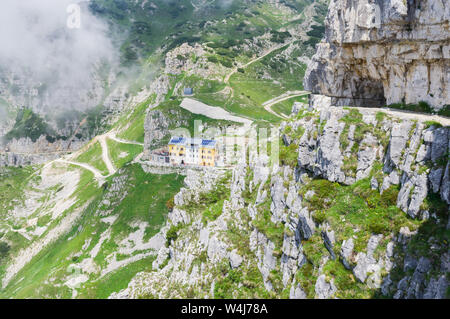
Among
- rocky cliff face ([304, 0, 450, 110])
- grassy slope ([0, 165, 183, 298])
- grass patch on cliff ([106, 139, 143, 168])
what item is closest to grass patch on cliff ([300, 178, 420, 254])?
rocky cliff face ([304, 0, 450, 110])

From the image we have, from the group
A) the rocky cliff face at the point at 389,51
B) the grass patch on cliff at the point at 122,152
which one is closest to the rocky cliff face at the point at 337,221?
the rocky cliff face at the point at 389,51

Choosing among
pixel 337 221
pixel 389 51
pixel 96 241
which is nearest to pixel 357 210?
pixel 337 221

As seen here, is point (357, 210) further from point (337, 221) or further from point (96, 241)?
point (96, 241)

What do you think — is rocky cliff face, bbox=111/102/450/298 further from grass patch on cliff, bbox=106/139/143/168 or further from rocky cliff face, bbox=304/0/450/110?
grass patch on cliff, bbox=106/139/143/168

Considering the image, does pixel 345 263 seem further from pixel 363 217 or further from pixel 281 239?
pixel 281 239

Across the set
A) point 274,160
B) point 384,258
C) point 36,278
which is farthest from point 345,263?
point 36,278
